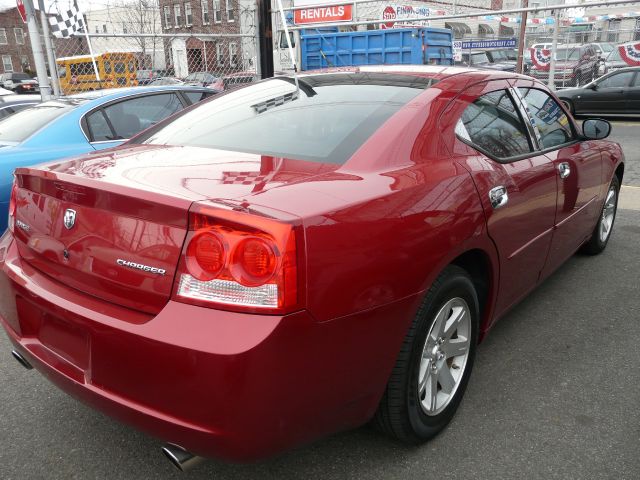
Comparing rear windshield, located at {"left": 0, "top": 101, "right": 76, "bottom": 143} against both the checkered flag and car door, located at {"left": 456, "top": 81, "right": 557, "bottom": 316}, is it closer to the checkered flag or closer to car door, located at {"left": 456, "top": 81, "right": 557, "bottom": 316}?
the checkered flag

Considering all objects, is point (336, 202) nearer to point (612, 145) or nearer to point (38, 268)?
point (38, 268)

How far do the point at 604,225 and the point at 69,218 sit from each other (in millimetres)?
4221

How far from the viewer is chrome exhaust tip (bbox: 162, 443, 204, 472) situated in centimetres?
176

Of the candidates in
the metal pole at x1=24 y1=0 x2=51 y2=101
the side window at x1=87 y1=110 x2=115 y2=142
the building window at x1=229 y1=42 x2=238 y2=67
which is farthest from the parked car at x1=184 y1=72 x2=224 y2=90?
the side window at x1=87 y1=110 x2=115 y2=142

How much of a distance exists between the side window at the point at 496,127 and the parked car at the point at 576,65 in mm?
17773

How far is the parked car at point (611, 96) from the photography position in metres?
13.8

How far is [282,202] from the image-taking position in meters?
1.74

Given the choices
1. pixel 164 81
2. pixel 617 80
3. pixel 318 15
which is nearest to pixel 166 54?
pixel 164 81

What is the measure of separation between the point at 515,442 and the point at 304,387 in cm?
115

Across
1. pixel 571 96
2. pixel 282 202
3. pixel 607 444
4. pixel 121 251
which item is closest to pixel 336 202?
pixel 282 202

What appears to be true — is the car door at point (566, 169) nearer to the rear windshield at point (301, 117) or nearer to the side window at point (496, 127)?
the side window at point (496, 127)

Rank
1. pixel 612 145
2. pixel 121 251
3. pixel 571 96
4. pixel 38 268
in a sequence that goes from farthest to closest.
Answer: pixel 571 96 → pixel 612 145 → pixel 38 268 → pixel 121 251

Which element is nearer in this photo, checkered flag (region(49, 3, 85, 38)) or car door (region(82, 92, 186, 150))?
car door (region(82, 92, 186, 150))

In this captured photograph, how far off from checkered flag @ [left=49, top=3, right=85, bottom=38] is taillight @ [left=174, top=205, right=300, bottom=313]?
23.5 feet
